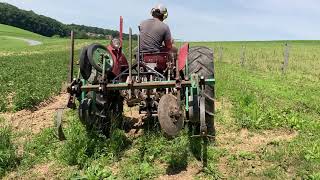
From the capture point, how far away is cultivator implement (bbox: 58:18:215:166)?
630cm

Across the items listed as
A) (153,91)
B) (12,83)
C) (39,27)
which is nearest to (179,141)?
(153,91)

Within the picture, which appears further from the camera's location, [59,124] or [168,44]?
[168,44]

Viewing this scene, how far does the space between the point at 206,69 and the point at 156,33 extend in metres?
1.00

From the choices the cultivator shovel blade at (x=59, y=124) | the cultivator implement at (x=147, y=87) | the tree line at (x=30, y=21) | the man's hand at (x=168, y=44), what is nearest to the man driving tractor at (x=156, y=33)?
the man's hand at (x=168, y=44)

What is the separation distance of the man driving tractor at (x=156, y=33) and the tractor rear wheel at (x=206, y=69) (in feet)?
1.53

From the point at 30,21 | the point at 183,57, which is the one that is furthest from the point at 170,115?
the point at 30,21

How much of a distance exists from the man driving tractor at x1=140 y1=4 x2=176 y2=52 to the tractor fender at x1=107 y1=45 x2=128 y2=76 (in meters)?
0.41

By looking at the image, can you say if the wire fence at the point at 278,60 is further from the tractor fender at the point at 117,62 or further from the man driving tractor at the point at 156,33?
the tractor fender at the point at 117,62

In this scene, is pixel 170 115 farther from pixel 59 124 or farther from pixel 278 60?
pixel 278 60

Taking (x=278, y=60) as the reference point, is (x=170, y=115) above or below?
below

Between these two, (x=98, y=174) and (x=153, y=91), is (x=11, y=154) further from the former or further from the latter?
(x=153, y=91)

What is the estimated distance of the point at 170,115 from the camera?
6.09 m

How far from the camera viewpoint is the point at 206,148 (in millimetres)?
7094

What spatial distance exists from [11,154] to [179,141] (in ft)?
7.80
